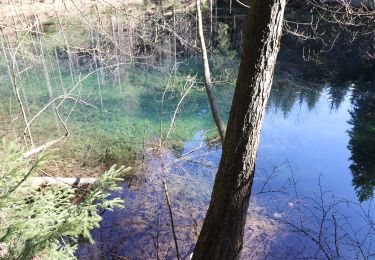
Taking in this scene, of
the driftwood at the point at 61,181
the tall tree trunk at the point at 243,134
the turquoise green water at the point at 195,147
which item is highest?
the tall tree trunk at the point at 243,134

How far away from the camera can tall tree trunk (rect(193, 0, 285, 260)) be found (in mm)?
2693

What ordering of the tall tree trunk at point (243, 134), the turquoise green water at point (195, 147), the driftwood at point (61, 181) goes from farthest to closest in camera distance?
the driftwood at point (61, 181), the turquoise green water at point (195, 147), the tall tree trunk at point (243, 134)

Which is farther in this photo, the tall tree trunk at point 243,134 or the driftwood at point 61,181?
the driftwood at point 61,181

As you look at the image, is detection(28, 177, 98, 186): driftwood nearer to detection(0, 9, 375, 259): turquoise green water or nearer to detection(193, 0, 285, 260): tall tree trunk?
detection(0, 9, 375, 259): turquoise green water

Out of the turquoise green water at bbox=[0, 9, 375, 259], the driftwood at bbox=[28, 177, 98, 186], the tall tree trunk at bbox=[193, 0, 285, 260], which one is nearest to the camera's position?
the tall tree trunk at bbox=[193, 0, 285, 260]

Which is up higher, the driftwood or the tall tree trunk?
the tall tree trunk

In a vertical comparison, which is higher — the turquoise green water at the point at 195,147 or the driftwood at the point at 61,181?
Answer: the driftwood at the point at 61,181

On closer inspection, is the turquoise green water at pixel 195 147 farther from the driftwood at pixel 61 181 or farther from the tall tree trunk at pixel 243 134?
the tall tree trunk at pixel 243 134

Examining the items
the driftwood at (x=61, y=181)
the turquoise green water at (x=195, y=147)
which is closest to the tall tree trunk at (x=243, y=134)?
the turquoise green water at (x=195, y=147)

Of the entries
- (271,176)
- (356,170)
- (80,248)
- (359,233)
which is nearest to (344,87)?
(356,170)

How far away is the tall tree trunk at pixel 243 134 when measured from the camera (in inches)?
106

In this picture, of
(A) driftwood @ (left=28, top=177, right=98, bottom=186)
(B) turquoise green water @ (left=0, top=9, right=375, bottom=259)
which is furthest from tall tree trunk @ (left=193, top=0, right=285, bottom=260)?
(A) driftwood @ (left=28, top=177, right=98, bottom=186)

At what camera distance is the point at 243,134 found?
9.84 feet

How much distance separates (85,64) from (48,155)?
1302 cm
